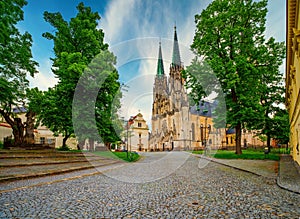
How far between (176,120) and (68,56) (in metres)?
46.9


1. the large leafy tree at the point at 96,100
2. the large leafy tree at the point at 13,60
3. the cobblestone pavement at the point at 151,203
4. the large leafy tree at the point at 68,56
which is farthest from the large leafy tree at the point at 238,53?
the large leafy tree at the point at 13,60

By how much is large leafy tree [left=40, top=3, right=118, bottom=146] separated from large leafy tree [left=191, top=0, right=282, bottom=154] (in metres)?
8.80

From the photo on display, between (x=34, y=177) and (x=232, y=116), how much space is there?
48.1 feet

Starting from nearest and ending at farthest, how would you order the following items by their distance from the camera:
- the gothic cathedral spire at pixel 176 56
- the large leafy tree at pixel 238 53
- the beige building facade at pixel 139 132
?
the large leafy tree at pixel 238 53
the beige building facade at pixel 139 132
the gothic cathedral spire at pixel 176 56

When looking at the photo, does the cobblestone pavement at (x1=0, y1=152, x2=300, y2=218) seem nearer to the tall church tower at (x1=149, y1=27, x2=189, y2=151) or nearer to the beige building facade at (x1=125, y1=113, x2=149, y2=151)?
the beige building facade at (x1=125, y1=113, x2=149, y2=151)

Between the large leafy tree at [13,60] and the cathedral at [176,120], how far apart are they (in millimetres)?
44580

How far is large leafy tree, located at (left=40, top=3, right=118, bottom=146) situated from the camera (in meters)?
15.6

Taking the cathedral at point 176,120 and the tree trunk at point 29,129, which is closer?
the tree trunk at point 29,129

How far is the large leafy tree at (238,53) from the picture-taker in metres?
17.2

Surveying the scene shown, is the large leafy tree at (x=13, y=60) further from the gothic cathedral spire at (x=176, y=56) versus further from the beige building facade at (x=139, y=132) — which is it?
the gothic cathedral spire at (x=176, y=56)

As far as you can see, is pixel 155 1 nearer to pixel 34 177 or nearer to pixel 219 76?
pixel 219 76

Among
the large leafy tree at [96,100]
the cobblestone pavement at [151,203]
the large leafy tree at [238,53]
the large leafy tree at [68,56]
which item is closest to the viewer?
the cobblestone pavement at [151,203]

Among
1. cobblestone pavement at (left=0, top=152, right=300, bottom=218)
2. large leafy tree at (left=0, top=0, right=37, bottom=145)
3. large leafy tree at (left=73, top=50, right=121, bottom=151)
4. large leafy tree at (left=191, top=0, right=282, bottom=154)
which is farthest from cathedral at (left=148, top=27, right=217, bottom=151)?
cobblestone pavement at (left=0, top=152, right=300, bottom=218)

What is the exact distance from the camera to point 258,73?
1753 centimetres
